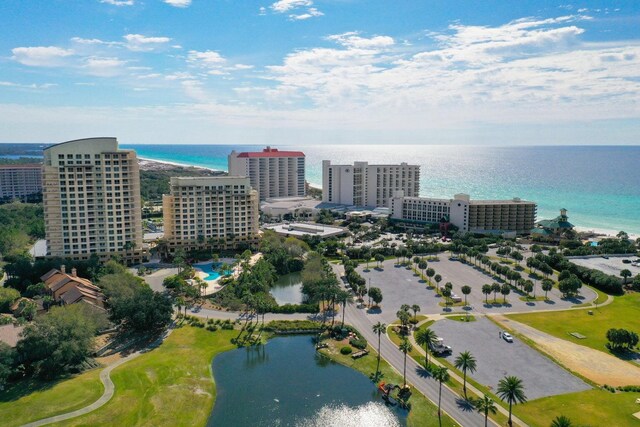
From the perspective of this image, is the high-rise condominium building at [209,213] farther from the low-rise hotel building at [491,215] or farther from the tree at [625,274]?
the tree at [625,274]

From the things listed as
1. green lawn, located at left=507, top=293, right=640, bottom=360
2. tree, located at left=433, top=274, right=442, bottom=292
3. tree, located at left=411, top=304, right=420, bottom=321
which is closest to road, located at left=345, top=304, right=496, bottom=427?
tree, located at left=411, top=304, right=420, bottom=321

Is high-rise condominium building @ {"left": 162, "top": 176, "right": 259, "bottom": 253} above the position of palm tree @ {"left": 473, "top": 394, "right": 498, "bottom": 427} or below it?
above

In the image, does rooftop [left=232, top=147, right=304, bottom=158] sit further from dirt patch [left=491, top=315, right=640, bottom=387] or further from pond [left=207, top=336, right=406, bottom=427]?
dirt patch [left=491, top=315, right=640, bottom=387]

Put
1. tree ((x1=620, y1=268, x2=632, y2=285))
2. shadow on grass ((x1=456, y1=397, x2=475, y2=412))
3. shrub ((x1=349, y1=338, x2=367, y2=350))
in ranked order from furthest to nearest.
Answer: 1. tree ((x1=620, y1=268, x2=632, y2=285))
2. shrub ((x1=349, y1=338, x2=367, y2=350))
3. shadow on grass ((x1=456, y1=397, x2=475, y2=412))

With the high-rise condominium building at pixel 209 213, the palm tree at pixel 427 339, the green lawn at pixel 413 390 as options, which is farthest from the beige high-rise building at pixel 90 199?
the palm tree at pixel 427 339

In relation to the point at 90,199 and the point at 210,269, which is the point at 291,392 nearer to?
the point at 210,269

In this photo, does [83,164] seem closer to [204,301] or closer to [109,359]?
[204,301]
